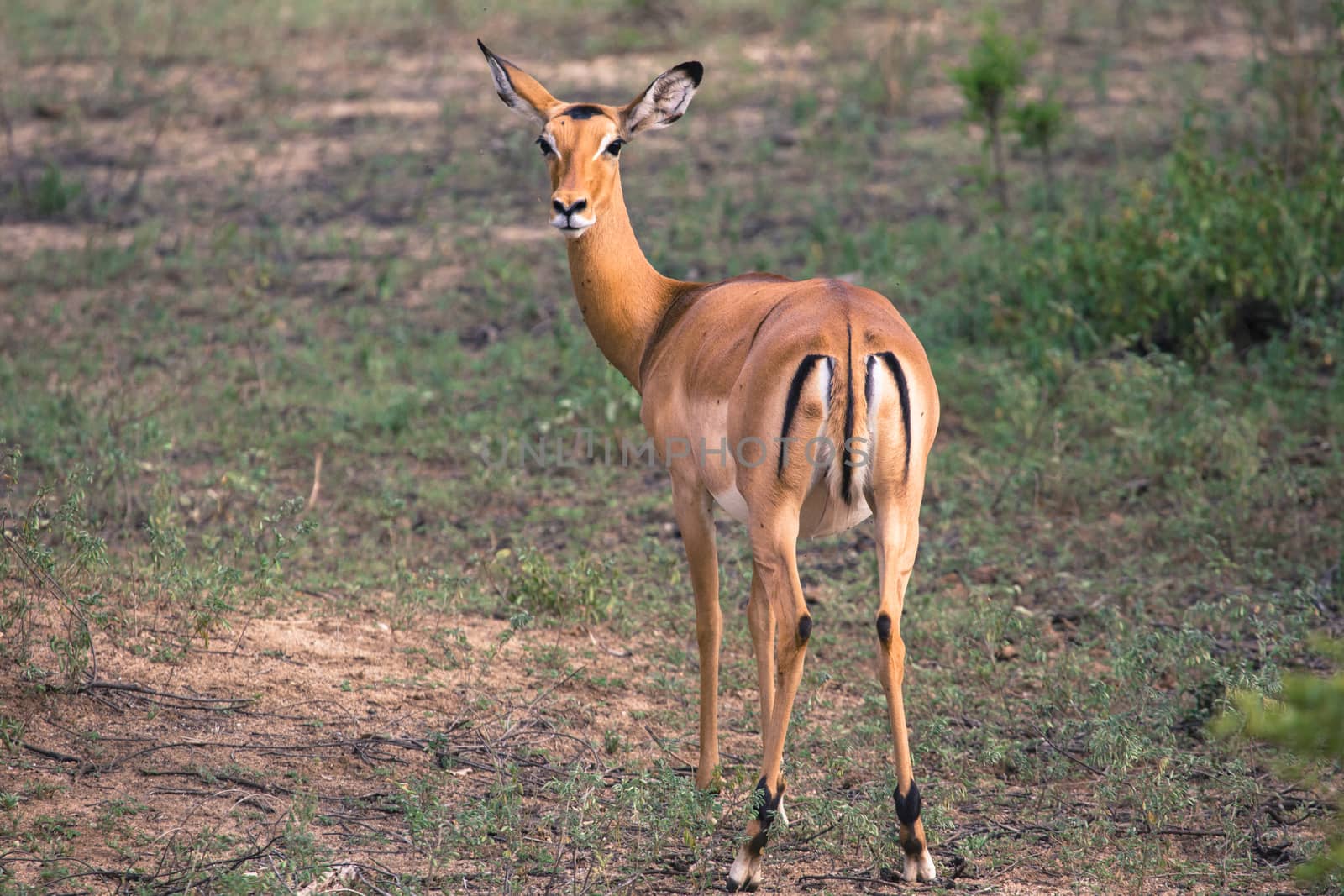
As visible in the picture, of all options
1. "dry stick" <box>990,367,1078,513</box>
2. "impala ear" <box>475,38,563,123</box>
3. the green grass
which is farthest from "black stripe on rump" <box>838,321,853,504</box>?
"dry stick" <box>990,367,1078,513</box>

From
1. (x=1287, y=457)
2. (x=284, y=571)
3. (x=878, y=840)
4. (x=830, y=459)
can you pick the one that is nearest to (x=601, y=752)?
(x=878, y=840)

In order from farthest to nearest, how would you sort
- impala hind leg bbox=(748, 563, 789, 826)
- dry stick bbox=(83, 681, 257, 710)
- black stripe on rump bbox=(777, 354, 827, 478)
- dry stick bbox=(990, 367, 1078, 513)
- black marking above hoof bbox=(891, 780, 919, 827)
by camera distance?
dry stick bbox=(990, 367, 1078, 513) → dry stick bbox=(83, 681, 257, 710) → impala hind leg bbox=(748, 563, 789, 826) → black stripe on rump bbox=(777, 354, 827, 478) → black marking above hoof bbox=(891, 780, 919, 827)

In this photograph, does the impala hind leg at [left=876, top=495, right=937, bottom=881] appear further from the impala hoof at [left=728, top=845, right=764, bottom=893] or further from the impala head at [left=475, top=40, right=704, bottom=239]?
the impala head at [left=475, top=40, right=704, bottom=239]

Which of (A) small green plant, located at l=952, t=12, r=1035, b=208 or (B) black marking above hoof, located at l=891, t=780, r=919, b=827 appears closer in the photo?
(B) black marking above hoof, located at l=891, t=780, r=919, b=827

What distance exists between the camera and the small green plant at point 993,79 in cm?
952

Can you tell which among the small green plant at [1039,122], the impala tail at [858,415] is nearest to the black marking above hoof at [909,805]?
the impala tail at [858,415]

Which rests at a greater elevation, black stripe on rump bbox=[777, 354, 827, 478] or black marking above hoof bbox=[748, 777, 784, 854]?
black stripe on rump bbox=[777, 354, 827, 478]

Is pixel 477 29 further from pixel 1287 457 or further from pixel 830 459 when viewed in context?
pixel 830 459

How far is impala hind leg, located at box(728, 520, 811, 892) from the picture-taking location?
156 inches

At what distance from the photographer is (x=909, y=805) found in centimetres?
389

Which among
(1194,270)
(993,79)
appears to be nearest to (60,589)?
(1194,270)

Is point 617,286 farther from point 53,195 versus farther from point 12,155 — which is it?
point 12,155

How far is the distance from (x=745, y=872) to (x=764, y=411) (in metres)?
Answer: 1.30

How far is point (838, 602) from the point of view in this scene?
6.27 metres
